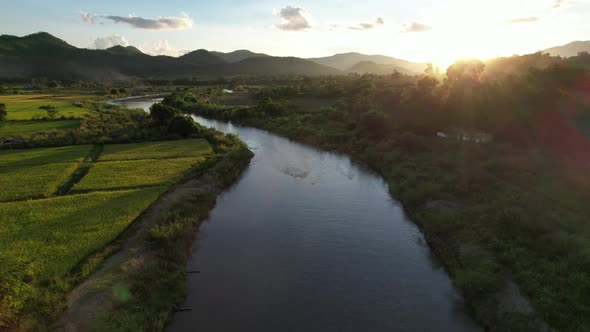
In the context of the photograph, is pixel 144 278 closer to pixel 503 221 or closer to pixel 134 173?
pixel 134 173

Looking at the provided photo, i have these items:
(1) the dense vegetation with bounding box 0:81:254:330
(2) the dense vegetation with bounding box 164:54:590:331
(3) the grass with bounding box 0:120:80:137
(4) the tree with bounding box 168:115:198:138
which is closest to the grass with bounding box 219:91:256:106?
(2) the dense vegetation with bounding box 164:54:590:331

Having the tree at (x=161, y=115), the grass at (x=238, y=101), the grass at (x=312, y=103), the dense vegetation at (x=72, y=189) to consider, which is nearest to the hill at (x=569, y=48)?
the grass at (x=312, y=103)

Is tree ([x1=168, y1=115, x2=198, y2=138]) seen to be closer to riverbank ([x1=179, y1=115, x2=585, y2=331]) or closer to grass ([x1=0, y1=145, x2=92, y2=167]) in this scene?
grass ([x1=0, y1=145, x2=92, y2=167])

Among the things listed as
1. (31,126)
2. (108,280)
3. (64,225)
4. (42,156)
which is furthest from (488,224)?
(31,126)

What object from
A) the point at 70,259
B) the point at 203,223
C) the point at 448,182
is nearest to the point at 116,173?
the point at 203,223

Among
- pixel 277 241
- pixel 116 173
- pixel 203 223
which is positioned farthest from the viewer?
pixel 116 173

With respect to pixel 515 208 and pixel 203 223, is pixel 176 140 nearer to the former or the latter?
pixel 203 223
